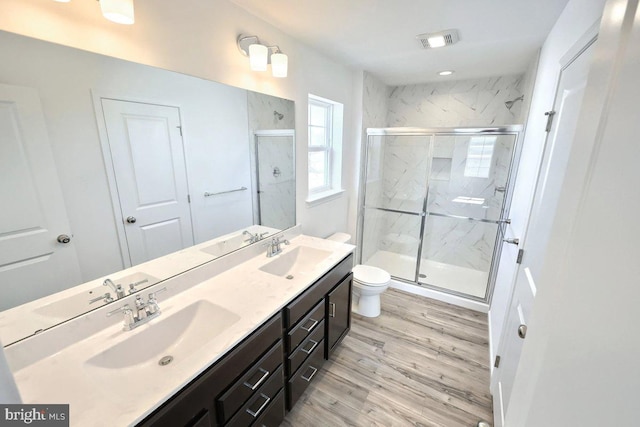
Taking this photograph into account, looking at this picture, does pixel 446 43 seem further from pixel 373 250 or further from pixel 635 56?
pixel 373 250

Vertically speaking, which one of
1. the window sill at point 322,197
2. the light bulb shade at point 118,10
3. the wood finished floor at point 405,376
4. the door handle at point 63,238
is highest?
the light bulb shade at point 118,10

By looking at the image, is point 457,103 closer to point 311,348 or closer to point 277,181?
point 277,181

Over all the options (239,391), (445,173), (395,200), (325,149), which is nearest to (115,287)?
(239,391)

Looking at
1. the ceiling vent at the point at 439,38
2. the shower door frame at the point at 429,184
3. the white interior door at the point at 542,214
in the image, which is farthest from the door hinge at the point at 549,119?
the shower door frame at the point at 429,184

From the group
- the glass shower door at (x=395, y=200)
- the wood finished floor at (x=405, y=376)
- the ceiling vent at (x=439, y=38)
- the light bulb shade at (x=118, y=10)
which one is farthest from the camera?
the glass shower door at (x=395, y=200)

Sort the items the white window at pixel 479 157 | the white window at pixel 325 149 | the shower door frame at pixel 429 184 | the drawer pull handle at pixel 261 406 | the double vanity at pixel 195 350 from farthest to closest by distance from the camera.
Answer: the white window at pixel 479 157, the white window at pixel 325 149, the shower door frame at pixel 429 184, the drawer pull handle at pixel 261 406, the double vanity at pixel 195 350

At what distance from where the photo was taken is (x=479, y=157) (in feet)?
10.0

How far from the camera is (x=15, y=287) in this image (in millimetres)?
915

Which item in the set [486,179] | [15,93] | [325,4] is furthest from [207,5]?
[486,179]

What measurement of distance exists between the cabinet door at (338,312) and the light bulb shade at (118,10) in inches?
67.7

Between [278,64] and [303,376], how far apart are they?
1.98m

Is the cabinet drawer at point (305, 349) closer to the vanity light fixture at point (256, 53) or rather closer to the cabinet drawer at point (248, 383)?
the cabinet drawer at point (248, 383)

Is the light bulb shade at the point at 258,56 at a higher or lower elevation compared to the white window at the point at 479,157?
higher

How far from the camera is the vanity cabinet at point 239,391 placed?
87 centimetres
